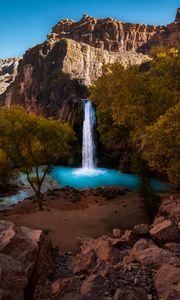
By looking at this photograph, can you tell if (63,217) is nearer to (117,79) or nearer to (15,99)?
(117,79)

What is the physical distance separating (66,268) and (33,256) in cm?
269

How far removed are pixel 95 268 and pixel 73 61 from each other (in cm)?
9095

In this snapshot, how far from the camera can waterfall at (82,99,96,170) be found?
186 feet

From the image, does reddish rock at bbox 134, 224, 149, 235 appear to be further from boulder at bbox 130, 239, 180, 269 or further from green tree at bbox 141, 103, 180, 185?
green tree at bbox 141, 103, 180, 185

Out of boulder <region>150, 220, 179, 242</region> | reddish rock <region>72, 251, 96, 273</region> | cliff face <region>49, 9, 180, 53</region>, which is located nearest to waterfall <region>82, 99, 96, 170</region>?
boulder <region>150, 220, 179, 242</region>

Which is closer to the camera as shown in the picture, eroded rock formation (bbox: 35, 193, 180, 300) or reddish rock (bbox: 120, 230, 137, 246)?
eroded rock formation (bbox: 35, 193, 180, 300)

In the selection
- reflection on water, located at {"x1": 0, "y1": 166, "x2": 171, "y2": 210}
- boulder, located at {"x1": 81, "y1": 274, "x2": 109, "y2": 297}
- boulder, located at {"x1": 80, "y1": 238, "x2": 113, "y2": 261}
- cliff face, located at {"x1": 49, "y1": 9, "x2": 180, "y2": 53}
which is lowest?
reflection on water, located at {"x1": 0, "y1": 166, "x2": 171, "y2": 210}

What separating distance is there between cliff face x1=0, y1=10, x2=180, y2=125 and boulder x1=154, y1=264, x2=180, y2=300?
41.6 m

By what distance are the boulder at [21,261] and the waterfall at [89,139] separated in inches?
1790

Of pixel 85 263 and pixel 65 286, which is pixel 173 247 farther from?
pixel 65 286

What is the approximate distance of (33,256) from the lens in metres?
8.92

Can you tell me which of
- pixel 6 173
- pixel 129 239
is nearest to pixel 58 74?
pixel 6 173

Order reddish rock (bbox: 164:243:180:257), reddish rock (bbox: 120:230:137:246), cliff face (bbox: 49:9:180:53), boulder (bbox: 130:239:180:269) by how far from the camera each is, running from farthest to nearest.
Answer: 1. cliff face (bbox: 49:9:180:53)
2. reddish rock (bbox: 120:230:137:246)
3. reddish rock (bbox: 164:243:180:257)
4. boulder (bbox: 130:239:180:269)

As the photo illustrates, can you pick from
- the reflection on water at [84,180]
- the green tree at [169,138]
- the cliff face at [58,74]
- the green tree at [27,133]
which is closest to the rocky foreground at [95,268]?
the green tree at [169,138]
